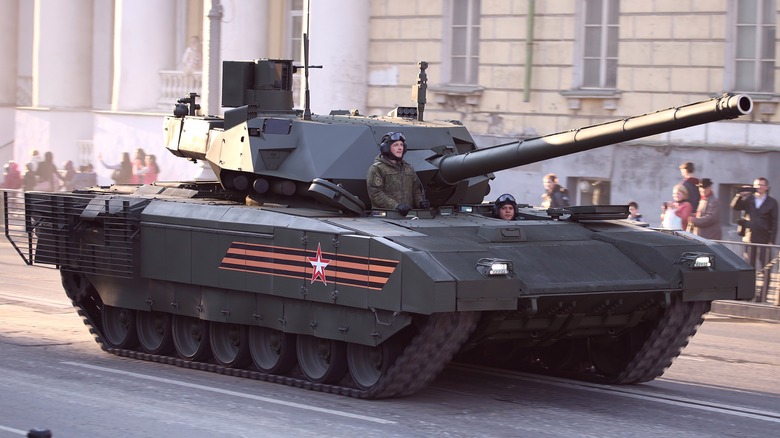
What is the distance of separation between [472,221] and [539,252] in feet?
2.77

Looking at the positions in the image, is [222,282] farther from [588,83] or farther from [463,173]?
[588,83]

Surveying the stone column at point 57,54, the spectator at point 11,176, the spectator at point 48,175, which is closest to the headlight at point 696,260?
the spectator at point 48,175

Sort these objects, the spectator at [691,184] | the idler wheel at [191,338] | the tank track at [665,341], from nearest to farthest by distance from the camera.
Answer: the tank track at [665,341], the idler wheel at [191,338], the spectator at [691,184]

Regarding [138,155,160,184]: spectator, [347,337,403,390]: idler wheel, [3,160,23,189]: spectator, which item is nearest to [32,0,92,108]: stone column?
[3,160,23,189]: spectator

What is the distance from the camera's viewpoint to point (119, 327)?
49.3 ft

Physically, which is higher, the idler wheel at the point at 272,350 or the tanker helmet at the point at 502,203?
the tanker helmet at the point at 502,203

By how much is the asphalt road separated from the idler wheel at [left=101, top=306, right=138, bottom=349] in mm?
211

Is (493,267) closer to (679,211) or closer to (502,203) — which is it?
(502,203)

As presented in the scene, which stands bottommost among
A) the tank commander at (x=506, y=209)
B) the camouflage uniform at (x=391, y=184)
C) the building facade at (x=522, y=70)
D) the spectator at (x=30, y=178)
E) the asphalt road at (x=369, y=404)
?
the asphalt road at (x=369, y=404)

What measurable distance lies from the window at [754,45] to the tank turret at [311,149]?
Result: 9.38 metres

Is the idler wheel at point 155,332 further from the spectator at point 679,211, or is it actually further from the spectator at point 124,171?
the spectator at point 124,171

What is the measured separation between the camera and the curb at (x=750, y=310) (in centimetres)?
1895

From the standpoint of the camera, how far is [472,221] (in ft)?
42.4

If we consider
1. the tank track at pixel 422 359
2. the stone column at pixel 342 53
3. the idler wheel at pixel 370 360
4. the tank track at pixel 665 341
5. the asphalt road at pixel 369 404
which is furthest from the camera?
the stone column at pixel 342 53
